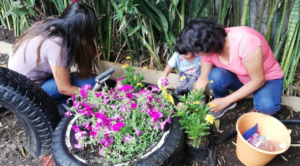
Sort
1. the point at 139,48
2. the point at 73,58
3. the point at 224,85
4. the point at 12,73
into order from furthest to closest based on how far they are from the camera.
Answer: the point at 139,48
the point at 224,85
the point at 73,58
the point at 12,73

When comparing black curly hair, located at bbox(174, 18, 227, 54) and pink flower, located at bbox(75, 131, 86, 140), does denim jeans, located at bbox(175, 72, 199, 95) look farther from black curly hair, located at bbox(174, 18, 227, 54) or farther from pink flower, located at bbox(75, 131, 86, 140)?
pink flower, located at bbox(75, 131, 86, 140)

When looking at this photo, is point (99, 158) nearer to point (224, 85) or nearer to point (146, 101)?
point (146, 101)

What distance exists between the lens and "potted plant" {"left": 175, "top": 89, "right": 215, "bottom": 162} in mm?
1295

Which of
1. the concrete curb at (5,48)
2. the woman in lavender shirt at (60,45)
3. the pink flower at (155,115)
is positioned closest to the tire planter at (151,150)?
the pink flower at (155,115)

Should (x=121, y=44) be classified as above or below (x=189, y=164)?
above

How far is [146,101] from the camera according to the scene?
1.33 m

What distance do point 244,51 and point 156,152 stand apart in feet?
2.39

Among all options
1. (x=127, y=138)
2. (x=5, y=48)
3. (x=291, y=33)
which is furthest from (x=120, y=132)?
(x=5, y=48)

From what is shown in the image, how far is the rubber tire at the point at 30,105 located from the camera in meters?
1.28

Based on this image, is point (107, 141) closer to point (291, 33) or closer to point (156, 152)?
point (156, 152)

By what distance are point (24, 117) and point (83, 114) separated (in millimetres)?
342

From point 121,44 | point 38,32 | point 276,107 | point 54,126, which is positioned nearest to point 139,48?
point 121,44

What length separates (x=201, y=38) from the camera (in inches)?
50.5

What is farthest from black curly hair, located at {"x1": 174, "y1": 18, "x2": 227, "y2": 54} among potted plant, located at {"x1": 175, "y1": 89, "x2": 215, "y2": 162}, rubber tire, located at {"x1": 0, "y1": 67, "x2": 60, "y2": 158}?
rubber tire, located at {"x1": 0, "y1": 67, "x2": 60, "y2": 158}
